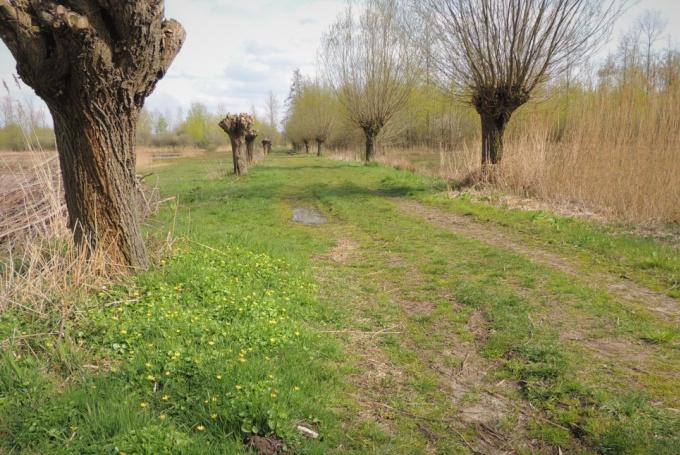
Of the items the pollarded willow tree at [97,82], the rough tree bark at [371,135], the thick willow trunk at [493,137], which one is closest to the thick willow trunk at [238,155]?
the rough tree bark at [371,135]

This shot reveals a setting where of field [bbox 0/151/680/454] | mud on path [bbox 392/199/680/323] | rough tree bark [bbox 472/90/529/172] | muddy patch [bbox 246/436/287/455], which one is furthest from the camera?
rough tree bark [bbox 472/90/529/172]

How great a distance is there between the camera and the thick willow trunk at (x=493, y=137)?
40.4ft

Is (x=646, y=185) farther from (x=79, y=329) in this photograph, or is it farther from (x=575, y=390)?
(x=79, y=329)

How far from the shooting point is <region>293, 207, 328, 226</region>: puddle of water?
998 cm

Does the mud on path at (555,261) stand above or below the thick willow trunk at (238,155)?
below

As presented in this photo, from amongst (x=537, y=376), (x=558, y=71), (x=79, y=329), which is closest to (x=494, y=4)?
(x=558, y=71)

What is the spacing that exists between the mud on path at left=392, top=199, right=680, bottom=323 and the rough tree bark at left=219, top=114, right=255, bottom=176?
10.6 metres

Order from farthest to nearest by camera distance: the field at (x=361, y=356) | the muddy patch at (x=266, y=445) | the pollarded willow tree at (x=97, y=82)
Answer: the pollarded willow tree at (x=97, y=82) < the field at (x=361, y=356) < the muddy patch at (x=266, y=445)

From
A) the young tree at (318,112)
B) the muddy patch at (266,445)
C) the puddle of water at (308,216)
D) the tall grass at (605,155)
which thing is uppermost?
the young tree at (318,112)

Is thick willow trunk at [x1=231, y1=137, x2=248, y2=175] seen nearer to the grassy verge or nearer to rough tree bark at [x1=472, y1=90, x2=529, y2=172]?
rough tree bark at [x1=472, y1=90, x2=529, y2=172]

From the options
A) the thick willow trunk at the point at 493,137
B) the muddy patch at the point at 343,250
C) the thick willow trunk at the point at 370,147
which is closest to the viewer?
the muddy patch at the point at 343,250

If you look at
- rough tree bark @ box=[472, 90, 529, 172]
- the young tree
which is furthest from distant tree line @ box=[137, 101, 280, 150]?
rough tree bark @ box=[472, 90, 529, 172]

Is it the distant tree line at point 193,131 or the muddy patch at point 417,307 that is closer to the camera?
the muddy patch at point 417,307

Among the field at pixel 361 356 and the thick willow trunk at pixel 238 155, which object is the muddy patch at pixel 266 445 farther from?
the thick willow trunk at pixel 238 155
